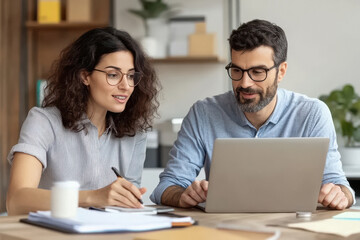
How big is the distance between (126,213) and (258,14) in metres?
2.68

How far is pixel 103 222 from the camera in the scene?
4.53ft

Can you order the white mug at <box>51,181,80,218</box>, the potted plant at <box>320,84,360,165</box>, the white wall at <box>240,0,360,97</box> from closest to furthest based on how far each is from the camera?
the white mug at <box>51,181,80,218</box> < the potted plant at <box>320,84,360,165</box> < the white wall at <box>240,0,360,97</box>

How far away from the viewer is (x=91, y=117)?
7.46ft

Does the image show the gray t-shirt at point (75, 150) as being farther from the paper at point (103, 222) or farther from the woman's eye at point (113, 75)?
the paper at point (103, 222)

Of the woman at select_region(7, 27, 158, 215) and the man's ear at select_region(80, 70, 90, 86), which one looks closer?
the woman at select_region(7, 27, 158, 215)

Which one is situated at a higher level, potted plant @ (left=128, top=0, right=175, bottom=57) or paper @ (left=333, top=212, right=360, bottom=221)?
potted plant @ (left=128, top=0, right=175, bottom=57)

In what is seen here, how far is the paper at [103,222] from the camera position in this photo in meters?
1.34

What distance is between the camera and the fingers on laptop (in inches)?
71.9

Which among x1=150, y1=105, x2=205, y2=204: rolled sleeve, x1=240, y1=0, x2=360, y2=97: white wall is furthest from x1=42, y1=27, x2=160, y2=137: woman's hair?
x1=240, y1=0, x2=360, y2=97: white wall

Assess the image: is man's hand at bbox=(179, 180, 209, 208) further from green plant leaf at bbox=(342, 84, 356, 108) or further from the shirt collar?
green plant leaf at bbox=(342, 84, 356, 108)

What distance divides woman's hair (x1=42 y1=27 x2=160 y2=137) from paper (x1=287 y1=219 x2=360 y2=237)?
0.96 metres

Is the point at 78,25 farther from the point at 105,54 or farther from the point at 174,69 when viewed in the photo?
the point at 105,54

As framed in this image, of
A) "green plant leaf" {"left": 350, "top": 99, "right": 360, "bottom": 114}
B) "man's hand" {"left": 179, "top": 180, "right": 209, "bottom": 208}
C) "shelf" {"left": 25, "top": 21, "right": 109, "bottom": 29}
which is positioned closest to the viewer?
"man's hand" {"left": 179, "top": 180, "right": 209, "bottom": 208}

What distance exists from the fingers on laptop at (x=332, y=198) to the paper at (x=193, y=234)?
59 centimetres
